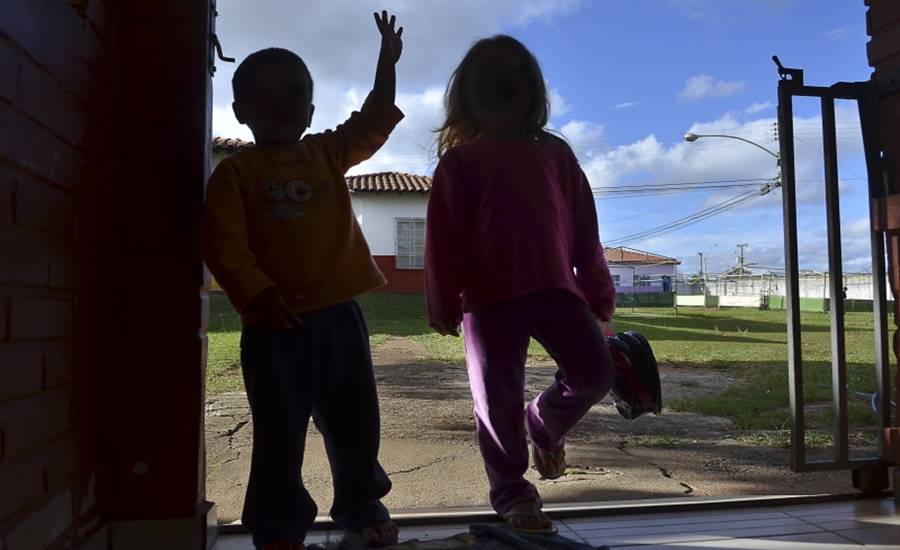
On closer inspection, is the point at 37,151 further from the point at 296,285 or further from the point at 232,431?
the point at 232,431

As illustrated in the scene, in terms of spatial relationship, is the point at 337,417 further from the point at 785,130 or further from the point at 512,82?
the point at 785,130

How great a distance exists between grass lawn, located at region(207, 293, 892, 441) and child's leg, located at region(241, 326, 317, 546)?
3.44m

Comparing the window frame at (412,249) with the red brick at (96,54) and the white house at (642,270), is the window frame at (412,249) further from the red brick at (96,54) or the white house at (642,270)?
the white house at (642,270)

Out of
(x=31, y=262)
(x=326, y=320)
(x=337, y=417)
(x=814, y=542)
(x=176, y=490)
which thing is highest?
(x=31, y=262)

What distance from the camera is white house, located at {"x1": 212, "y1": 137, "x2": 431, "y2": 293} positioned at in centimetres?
1145

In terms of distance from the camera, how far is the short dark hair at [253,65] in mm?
1855

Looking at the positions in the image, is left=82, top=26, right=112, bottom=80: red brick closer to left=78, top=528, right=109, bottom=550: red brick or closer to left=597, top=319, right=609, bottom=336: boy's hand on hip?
left=78, top=528, right=109, bottom=550: red brick

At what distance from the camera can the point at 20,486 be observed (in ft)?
4.28

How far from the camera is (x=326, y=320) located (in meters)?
1.81

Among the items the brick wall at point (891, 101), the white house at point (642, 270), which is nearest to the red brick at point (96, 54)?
the brick wall at point (891, 101)

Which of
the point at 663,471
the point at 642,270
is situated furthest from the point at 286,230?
the point at 642,270

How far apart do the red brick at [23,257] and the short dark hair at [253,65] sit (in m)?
0.66

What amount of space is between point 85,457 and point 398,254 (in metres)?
9.97

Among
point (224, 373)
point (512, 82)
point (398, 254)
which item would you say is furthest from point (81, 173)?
point (398, 254)
